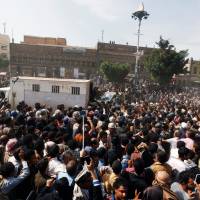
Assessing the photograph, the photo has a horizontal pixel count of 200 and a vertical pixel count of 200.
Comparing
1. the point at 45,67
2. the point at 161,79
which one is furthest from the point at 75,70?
the point at 161,79

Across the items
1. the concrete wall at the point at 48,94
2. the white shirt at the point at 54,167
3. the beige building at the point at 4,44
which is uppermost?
the beige building at the point at 4,44

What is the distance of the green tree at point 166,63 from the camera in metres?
42.3

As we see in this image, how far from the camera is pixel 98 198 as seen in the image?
Answer: 14.9 feet

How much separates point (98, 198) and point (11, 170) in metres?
1.26

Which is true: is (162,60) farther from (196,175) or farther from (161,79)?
(196,175)

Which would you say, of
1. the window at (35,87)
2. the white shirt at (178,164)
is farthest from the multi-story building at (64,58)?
the white shirt at (178,164)

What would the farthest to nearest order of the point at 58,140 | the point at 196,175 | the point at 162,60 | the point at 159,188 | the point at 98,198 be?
the point at 162,60
the point at 58,140
the point at 196,175
the point at 98,198
the point at 159,188

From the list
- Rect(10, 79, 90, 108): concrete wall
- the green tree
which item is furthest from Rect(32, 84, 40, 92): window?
the green tree

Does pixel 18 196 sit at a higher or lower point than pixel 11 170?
lower

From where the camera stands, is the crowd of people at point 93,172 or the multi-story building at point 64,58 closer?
the crowd of people at point 93,172

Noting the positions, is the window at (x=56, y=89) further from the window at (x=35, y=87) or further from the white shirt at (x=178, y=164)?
the white shirt at (x=178, y=164)

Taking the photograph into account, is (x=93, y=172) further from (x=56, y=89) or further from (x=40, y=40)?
(x=40, y=40)

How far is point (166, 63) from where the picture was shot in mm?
42438

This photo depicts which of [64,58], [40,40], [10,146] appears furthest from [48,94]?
[40,40]
